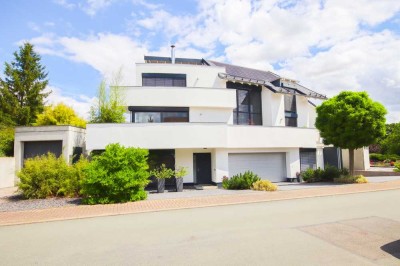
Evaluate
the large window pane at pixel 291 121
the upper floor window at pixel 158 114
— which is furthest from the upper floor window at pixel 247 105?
the upper floor window at pixel 158 114

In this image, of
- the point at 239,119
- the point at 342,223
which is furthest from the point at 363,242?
the point at 239,119

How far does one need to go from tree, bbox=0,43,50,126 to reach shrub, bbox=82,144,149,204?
21.7 m

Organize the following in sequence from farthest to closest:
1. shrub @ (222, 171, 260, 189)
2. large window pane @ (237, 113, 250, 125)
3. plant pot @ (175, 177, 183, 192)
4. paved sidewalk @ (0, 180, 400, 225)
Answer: large window pane @ (237, 113, 250, 125)
shrub @ (222, 171, 260, 189)
plant pot @ (175, 177, 183, 192)
paved sidewalk @ (0, 180, 400, 225)

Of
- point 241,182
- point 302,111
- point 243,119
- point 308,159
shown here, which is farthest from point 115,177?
point 302,111

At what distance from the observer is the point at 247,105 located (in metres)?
24.1

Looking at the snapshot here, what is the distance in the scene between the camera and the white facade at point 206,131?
17.5 m

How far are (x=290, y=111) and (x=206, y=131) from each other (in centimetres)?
1069

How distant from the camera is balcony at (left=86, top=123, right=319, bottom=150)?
56.6 ft

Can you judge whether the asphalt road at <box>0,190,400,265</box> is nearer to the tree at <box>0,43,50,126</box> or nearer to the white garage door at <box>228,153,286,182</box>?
the white garage door at <box>228,153,286,182</box>

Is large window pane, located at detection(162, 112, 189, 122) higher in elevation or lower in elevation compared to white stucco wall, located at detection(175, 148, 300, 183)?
higher

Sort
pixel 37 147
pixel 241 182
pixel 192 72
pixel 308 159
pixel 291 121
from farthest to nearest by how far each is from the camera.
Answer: pixel 291 121 < pixel 308 159 < pixel 192 72 < pixel 37 147 < pixel 241 182

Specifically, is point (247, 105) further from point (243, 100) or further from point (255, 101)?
point (255, 101)

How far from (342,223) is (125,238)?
6.22 meters

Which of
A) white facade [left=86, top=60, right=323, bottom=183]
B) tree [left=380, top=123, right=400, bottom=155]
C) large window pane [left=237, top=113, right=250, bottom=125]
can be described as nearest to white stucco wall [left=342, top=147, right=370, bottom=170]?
white facade [left=86, top=60, right=323, bottom=183]
